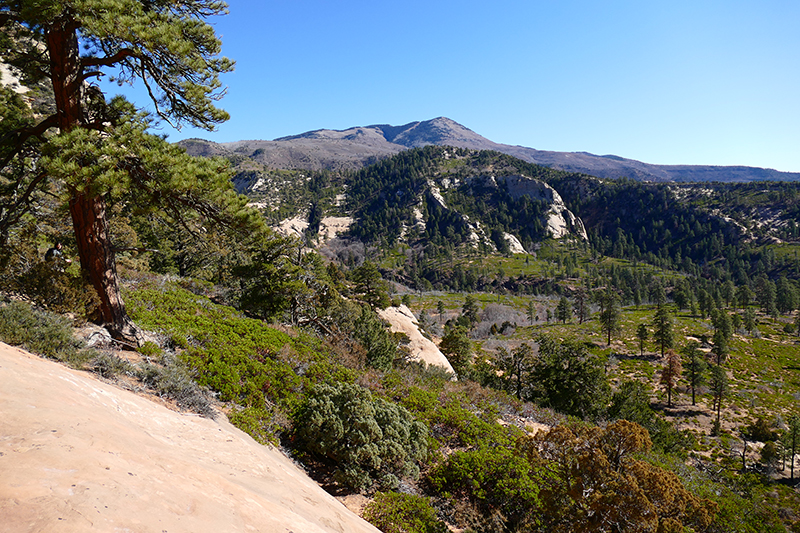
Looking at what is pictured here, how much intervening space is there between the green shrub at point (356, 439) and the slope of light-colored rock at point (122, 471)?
180 centimetres

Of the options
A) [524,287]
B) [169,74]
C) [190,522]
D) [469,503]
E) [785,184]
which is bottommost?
[524,287]

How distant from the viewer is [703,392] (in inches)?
2004

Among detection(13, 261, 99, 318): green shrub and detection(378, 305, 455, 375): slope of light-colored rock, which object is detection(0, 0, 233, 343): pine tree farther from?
detection(378, 305, 455, 375): slope of light-colored rock

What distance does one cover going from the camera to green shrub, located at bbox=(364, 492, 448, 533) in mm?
6082

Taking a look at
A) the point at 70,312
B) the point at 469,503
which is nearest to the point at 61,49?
the point at 70,312

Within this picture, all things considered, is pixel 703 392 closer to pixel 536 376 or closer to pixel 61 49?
pixel 536 376

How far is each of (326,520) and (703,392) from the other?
211 feet

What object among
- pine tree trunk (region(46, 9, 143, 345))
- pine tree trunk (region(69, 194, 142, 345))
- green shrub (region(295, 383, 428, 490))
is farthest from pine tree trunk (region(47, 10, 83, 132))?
green shrub (region(295, 383, 428, 490))

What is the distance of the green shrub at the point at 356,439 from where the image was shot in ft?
23.5

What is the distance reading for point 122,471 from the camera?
3.15 meters

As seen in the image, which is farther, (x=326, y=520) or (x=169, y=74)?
(x=169, y=74)

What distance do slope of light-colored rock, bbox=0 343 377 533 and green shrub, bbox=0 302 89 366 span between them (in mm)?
1173

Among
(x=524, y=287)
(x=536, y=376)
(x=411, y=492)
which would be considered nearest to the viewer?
(x=411, y=492)

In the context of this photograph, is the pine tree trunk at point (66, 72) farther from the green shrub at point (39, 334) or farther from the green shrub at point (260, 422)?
the green shrub at point (260, 422)
